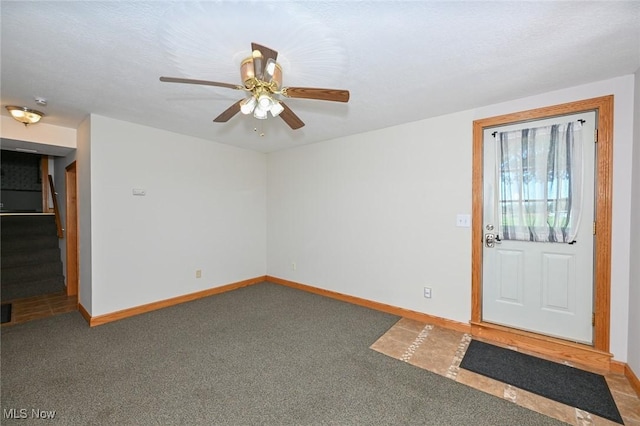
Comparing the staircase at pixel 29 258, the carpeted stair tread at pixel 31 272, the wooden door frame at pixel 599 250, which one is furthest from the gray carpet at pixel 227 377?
the carpeted stair tread at pixel 31 272

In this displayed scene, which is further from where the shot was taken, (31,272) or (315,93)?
(31,272)

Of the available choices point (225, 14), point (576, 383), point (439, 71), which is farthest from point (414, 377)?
point (225, 14)

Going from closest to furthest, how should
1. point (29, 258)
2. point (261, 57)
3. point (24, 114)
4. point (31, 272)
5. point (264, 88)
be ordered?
point (261, 57) < point (264, 88) < point (24, 114) < point (31, 272) < point (29, 258)

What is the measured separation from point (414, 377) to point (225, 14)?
9.15 feet

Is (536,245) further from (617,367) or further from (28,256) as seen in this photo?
(28,256)

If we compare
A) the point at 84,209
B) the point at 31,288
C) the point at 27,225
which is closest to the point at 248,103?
the point at 84,209

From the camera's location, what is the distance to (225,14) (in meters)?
1.44

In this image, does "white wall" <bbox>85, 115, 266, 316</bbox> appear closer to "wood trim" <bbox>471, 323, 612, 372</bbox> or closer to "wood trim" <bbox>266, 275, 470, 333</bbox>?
"wood trim" <bbox>266, 275, 470, 333</bbox>

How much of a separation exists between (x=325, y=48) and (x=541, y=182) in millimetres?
2335

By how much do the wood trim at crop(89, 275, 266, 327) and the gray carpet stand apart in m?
0.13

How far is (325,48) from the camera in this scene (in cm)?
174

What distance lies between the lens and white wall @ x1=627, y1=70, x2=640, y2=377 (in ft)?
6.36

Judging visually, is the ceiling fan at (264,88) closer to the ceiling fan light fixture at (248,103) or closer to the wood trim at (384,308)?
the ceiling fan light fixture at (248,103)

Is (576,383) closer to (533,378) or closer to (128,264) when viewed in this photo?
(533,378)
